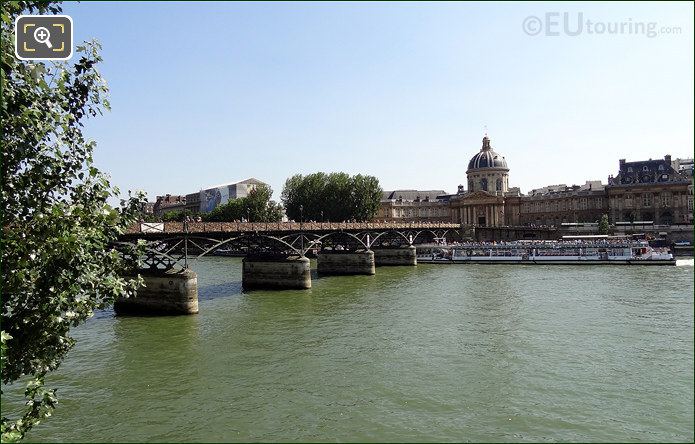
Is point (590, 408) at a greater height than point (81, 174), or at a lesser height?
lesser

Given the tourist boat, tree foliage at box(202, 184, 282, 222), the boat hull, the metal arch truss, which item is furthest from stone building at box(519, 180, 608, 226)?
tree foliage at box(202, 184, 282, 222)

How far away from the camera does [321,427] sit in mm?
13742

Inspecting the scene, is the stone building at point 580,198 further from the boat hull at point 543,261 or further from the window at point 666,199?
the boat hull at point 543,261

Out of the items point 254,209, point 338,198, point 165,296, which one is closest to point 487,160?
point 338,198

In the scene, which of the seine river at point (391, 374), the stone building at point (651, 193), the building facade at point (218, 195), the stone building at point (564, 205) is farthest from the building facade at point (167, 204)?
the seine river at point (391, 374)

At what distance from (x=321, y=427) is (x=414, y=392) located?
3.72 metres

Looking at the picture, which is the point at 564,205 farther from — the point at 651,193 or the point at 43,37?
the point at 43,37

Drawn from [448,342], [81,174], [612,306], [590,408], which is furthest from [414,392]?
[612,306]

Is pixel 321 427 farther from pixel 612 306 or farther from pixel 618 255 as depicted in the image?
pixel 618 255

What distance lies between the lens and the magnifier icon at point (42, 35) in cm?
777

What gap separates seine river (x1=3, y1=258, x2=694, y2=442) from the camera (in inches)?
536

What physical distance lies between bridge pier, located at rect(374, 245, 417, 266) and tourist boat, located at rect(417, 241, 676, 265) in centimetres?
321

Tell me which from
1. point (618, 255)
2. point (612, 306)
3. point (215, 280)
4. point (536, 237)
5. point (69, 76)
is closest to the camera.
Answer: point (69, 76)

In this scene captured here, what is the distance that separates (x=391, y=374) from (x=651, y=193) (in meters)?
94.0
